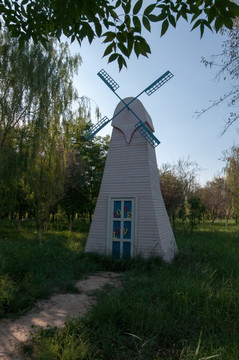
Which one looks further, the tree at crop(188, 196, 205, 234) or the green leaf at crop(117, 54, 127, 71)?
the tree at crop(188, 196, 205, 234)

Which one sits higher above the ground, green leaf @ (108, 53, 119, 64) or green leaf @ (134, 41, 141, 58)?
green leaf @ (134, 41, 141, 58)

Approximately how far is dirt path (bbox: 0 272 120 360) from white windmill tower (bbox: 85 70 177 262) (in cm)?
223

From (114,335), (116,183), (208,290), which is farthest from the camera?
(116,183)

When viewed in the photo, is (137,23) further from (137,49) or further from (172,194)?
(172,194)

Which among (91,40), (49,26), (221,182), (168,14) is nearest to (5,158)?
(49,26)

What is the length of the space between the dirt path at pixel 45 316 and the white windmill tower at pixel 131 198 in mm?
2232

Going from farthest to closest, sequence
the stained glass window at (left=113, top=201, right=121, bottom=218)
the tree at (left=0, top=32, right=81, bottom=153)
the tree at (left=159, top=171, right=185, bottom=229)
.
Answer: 1. the tree at (left=159, top=171, right=185, bottom=229)
2. the tree at (left=0, top=32, right=81, bottom=153)
3. the stained glass window at (left=113, top=201, right=121, bottom=218)

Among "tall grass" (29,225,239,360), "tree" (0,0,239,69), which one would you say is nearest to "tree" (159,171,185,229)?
"tall grass" (29,225,239,360)

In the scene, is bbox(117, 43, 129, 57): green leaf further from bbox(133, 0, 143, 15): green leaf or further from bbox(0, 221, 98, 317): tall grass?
bbox(0, 221, 98, 317): tall grass

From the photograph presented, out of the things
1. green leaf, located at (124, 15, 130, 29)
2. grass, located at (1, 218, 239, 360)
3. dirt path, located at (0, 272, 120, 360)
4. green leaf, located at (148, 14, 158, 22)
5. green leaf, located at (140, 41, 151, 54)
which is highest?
green leaf, located at (124, 15, 130, 29)

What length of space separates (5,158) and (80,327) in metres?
8.51

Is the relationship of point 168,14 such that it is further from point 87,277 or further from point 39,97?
point 39,97

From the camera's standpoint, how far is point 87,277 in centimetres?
640

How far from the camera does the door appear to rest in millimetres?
7969
